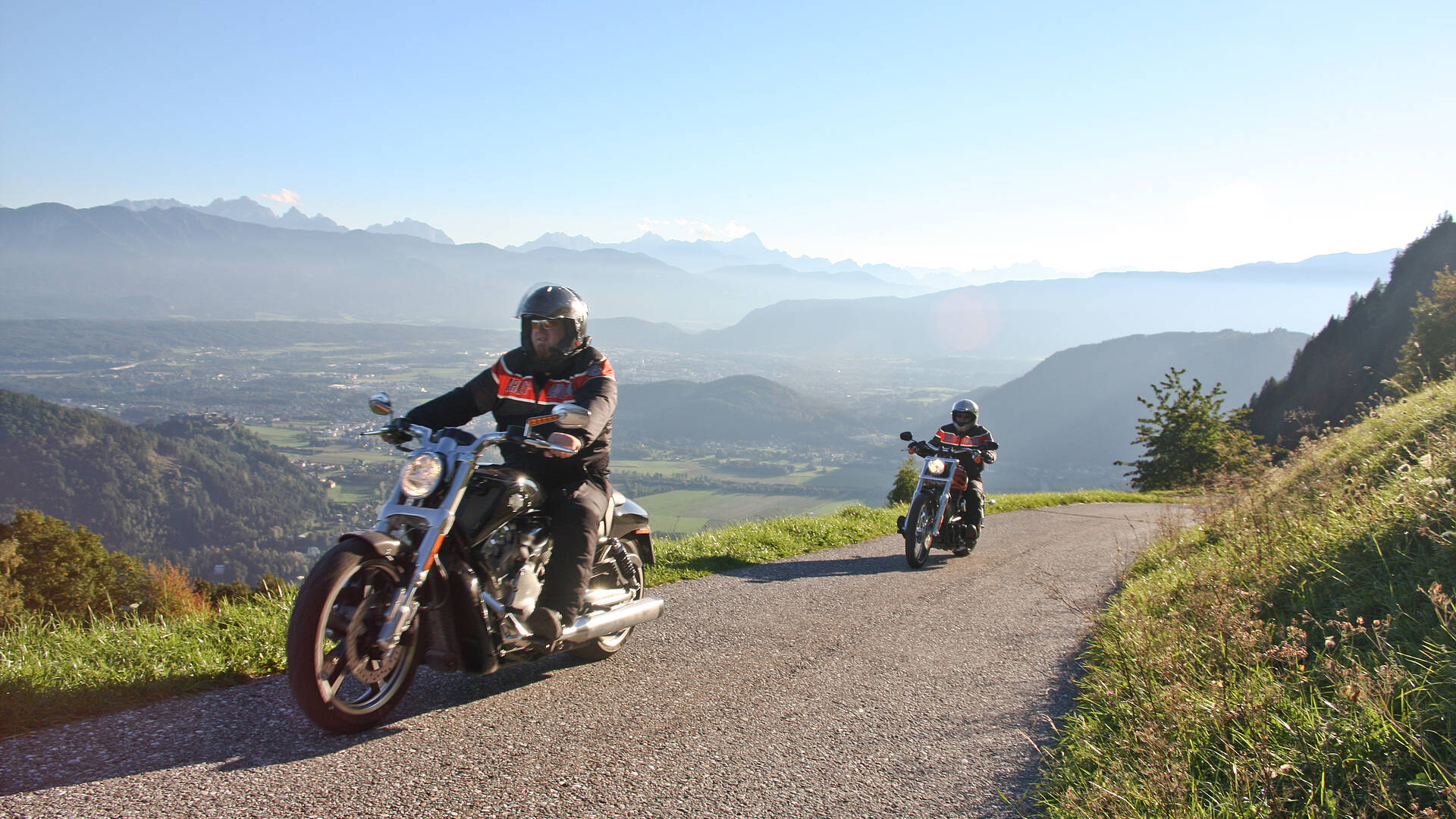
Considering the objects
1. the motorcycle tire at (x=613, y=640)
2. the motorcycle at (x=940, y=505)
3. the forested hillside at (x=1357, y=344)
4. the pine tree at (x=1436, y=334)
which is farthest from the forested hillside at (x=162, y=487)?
the forested hillside at (x=1357, y=344)

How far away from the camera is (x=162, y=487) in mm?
62875

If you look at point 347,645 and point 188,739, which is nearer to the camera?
point 188,739

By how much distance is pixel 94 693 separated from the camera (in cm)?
347

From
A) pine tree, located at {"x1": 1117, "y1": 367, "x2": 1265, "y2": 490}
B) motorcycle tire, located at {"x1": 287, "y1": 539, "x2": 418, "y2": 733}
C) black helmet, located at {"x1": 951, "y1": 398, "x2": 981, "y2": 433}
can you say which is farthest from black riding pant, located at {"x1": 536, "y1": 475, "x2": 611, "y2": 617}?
pine tree, located at {"x1": 1117, "y1": 367, "x2": 1265, "y2": 490}

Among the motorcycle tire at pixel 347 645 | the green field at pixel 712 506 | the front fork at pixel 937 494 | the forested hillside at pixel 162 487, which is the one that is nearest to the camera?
the motorcycle tire at pixel 347 645

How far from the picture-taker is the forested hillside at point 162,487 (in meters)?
54.6

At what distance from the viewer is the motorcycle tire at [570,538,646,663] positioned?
473cm

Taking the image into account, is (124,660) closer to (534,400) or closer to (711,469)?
(534,400)

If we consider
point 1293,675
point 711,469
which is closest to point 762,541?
point 1293,675

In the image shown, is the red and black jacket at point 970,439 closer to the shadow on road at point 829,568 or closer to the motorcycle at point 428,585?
the shadow on road at point 829,568

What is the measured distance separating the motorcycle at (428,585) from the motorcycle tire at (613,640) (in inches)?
19.5

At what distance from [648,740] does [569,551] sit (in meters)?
1.11

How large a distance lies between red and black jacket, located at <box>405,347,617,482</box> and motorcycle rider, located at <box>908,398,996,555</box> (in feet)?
21.4

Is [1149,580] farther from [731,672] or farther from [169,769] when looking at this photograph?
[169,769]
